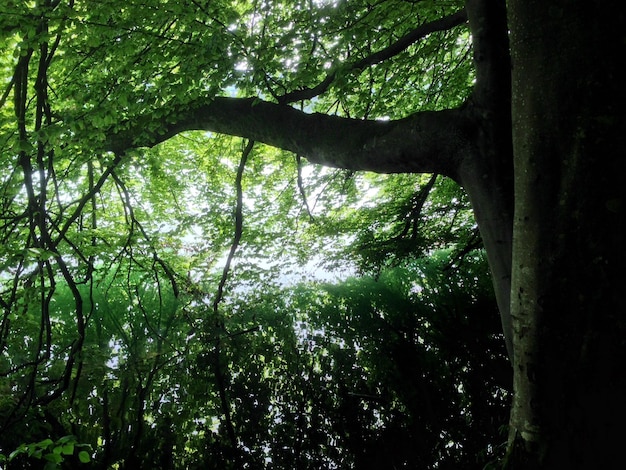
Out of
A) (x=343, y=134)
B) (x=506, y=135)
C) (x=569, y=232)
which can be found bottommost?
(x=569, y=232)

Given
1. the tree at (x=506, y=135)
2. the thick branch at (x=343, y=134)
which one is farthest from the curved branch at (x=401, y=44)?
the thick branch at (x=343, y=134)

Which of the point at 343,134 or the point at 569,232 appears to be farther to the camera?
the point at 343,134

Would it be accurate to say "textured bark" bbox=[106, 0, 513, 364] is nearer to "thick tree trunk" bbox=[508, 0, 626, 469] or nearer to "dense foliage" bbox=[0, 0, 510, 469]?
"thick tree trunk" bbox=[508, 0, 626, 469]

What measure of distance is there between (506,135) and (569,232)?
0.78m

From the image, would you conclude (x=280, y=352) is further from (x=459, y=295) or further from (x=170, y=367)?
(x=459, y=295)

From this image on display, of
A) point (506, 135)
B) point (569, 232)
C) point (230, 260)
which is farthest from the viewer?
point (230, 260)

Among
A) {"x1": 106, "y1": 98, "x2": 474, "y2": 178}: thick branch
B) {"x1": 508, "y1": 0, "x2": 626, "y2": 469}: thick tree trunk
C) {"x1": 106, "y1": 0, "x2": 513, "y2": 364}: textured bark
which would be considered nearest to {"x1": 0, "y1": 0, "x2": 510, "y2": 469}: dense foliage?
{"x1": 106, "y1": 98, "x2": 474, "y2": 178}: thick branch

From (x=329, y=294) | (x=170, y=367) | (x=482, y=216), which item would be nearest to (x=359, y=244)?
(x=329, y=294)

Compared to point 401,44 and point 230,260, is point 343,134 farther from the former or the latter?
point 230,260

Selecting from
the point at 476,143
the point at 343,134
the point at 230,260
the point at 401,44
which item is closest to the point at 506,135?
the point at 476,143

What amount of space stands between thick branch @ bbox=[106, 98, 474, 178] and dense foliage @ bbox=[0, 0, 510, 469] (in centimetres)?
20

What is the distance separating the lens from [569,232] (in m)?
1.35

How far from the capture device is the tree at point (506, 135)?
52.1 inches

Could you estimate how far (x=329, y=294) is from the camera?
898 cm
